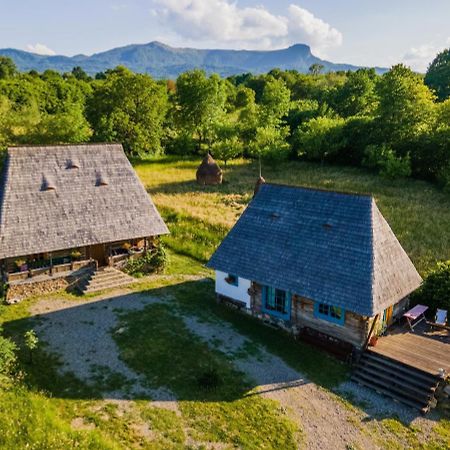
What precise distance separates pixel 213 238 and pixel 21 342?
15419 millimetres

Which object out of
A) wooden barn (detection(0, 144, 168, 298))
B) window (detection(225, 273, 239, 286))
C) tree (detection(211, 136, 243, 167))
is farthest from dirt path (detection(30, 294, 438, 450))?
tree (detection(211, 136, 243, 167))

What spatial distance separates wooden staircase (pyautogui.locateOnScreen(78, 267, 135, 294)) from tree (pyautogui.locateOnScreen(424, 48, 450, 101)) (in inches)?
3118

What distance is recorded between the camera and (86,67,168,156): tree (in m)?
53.8

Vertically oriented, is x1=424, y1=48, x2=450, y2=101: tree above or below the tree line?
above

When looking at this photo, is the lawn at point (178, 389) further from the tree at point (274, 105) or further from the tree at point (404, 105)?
the tree at point (274, 105)

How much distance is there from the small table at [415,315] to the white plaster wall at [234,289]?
708cm

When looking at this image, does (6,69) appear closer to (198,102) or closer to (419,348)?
(198,102)

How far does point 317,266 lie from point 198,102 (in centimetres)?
5305

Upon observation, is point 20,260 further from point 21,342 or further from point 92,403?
point 92,403

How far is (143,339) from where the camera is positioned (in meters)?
18.0

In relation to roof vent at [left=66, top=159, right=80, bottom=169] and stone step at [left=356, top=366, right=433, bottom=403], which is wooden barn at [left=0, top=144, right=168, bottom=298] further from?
stone step at [left=356, top=366, right=433, bottom=403]

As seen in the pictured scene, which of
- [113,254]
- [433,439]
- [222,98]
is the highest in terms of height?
[222,98]

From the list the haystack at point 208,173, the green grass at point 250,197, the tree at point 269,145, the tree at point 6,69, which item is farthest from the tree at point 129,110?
the tree at point 6,69

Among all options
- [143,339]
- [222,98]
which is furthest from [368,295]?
[222,98]
